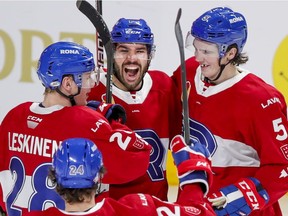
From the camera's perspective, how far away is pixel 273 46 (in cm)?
528

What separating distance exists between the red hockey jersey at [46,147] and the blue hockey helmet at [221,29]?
0.49m

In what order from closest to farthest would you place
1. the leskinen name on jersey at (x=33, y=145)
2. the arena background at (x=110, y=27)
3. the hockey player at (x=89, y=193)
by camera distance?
1. the hockey player at (x=89, y=193)
2. the leskinen name on jersey at (x=33, y=145)
3. the arena background at (x=110, y=27)

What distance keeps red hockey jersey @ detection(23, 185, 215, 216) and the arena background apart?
233cm

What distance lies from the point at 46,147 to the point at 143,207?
21.4 inches

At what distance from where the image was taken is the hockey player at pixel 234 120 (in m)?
3.35

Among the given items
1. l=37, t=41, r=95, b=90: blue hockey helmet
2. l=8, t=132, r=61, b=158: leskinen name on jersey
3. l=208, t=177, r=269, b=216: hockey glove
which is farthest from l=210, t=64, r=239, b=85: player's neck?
l=8, t=132, r=61, b=158: leskinen name on jersey

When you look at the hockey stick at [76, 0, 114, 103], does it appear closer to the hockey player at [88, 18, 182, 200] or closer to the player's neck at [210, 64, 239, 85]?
the hockey player at [88, 18, 182, 200]

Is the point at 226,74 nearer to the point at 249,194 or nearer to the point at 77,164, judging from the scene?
the point at 249,194

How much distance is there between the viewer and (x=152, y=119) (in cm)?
355

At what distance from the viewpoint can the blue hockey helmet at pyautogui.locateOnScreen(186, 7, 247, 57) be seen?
3398 mm

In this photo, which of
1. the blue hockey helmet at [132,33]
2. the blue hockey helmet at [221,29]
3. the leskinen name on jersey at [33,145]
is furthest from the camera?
the blue hockey helmet at [132,33]

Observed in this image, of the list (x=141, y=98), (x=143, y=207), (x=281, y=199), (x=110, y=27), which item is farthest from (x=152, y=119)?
(x=281, y=199)

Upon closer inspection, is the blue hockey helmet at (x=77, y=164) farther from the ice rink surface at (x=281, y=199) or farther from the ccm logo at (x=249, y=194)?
the ice rink surface at (x=281, y=199)

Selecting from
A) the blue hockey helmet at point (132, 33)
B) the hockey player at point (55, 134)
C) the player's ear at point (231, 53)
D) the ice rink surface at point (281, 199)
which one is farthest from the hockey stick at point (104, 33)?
the ice rink surface at point (281, 199)
